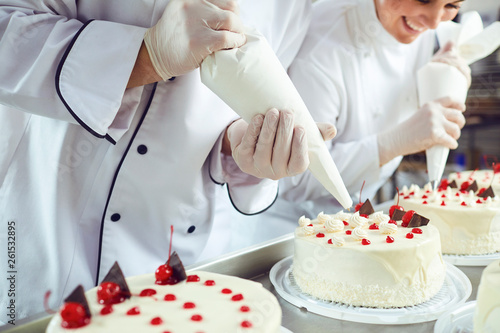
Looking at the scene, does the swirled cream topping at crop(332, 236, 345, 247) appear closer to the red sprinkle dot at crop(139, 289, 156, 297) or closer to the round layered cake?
the round layered cake

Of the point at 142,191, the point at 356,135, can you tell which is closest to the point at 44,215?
the point at 142,191

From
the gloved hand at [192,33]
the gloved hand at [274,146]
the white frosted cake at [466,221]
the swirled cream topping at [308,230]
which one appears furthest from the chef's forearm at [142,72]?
the white frosted cake at [466,221]

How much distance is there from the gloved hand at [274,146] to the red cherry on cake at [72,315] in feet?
1.91

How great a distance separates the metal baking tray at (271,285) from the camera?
106 centimetres

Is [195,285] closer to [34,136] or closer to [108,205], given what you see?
[108,205]

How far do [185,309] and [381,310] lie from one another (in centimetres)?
54

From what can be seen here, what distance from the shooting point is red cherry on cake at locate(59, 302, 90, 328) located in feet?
2.68

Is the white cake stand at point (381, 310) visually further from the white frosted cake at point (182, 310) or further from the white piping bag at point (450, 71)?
the white piping bag at point (450, 71)

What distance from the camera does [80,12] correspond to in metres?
1.32

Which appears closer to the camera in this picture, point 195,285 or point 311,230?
point 195,285

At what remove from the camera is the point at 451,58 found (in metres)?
2.09

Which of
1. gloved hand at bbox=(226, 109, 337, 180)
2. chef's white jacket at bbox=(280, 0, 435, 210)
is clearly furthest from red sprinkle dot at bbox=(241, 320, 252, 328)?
chef's white jacket at bbox=(280, 0, 435, 210)

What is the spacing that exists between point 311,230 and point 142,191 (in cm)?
53

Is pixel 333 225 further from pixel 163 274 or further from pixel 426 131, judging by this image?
pixel 426 131
